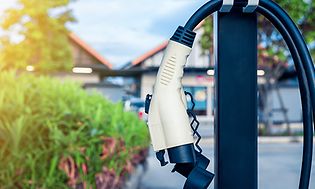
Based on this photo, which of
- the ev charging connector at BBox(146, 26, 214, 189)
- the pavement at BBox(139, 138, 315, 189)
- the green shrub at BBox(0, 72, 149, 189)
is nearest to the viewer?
the ev charging connector at BBox(146, 26, 214, 189)

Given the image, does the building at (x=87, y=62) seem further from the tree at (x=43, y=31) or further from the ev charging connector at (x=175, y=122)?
the ev charging connector at (x=175, y=122)

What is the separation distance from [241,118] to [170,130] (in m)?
0.14

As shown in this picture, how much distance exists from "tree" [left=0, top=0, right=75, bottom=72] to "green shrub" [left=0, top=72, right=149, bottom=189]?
7.88 metres

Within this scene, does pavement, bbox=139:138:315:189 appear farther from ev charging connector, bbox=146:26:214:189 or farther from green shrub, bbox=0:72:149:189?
ev charging connector, bbox=146:26:214:189

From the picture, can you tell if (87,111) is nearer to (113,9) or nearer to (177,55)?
(177,55)

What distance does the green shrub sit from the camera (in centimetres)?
116

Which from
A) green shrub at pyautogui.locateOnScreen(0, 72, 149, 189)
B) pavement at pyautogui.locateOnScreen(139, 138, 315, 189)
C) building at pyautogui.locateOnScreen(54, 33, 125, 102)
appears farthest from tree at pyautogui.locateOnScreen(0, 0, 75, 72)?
green shrub at pyautogui.locateOnScreen(0, 72, 149, 189)

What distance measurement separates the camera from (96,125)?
138cm

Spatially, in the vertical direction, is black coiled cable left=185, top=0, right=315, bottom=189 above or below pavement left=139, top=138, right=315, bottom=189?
above

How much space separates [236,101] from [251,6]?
12 centimetres

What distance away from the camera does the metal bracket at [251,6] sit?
43 centimetres

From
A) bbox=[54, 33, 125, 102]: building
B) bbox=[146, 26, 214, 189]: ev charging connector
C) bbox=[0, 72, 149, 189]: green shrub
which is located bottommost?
bbox=[0, 72, 149, 189]: green shrub

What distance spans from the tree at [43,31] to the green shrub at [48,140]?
788 cm

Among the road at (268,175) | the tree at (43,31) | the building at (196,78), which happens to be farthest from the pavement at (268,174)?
the tree at (43,31)
